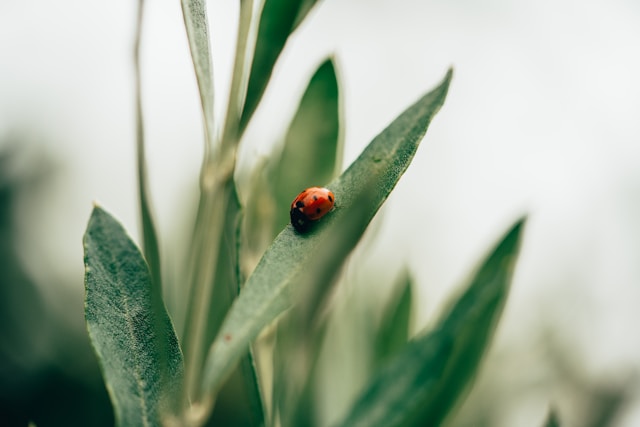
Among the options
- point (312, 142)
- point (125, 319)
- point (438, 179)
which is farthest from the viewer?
point (438, 179)

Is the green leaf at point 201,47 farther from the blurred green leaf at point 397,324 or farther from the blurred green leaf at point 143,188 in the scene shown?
the blurred green leaf at point 397,324

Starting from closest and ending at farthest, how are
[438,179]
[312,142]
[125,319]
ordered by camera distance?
[125,319] → [312,142] → [438,179]

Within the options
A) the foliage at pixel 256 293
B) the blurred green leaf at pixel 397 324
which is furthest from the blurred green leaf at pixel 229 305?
the blurred green leaf at pixel 397 324

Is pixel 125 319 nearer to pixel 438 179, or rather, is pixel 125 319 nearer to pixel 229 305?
pixel 229 305

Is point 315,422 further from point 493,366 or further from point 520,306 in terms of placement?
point 520,306

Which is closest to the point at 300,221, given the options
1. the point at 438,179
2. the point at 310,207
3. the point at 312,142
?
the point at 310,207

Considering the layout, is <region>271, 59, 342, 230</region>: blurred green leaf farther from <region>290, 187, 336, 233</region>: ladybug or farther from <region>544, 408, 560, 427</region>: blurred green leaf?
<region>544, 408, 560, 427</region>: blurred green leaf
